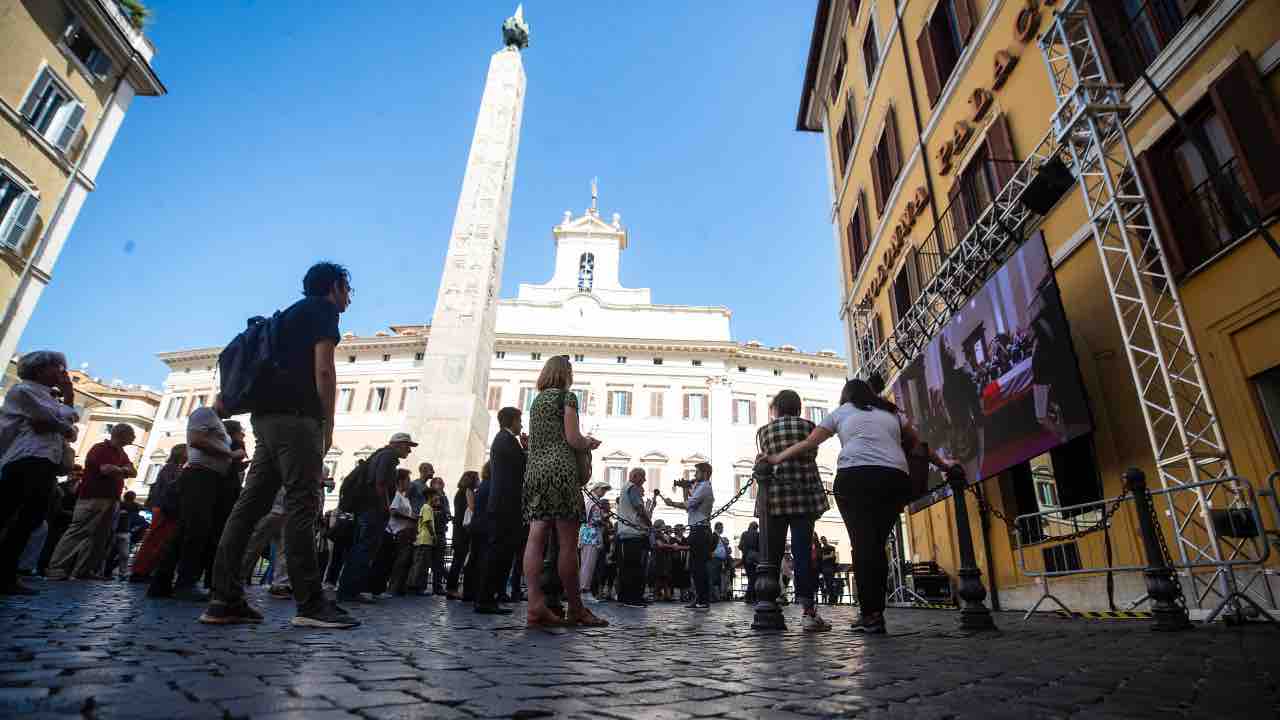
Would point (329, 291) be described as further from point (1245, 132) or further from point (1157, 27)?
point (1157, 27)

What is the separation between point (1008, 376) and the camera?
787 cm

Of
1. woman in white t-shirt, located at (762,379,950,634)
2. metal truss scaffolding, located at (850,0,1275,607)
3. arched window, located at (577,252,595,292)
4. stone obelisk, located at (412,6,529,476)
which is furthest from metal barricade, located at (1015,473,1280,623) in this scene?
arched window, located at (577,252,595,292)

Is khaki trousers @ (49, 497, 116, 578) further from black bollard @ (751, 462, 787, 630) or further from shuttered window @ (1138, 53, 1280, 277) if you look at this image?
shuttered window @ (1138, 53, 1280, 277)

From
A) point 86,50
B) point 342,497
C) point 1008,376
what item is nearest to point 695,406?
point 86,50

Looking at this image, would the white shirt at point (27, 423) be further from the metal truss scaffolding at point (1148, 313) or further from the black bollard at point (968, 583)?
the metal truss scaffolding at point (1148, 313)

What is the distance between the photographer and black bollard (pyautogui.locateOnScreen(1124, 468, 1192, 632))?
4477 millimetres

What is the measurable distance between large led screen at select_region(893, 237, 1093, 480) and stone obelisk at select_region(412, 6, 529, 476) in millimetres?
9889

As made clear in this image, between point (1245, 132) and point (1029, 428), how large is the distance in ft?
11.0

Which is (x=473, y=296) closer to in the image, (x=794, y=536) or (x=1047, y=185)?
(x=1047, y=185)

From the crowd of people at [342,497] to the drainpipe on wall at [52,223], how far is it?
9.42 meters

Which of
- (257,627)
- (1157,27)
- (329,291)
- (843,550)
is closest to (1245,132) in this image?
(1157,27)

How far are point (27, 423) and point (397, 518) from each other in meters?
4.00

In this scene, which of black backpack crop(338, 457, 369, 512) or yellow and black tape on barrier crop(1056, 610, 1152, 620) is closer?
yellow and black tape on barrier crop(1056, 610, 1152, 620)

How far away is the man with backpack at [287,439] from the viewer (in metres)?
3.33
